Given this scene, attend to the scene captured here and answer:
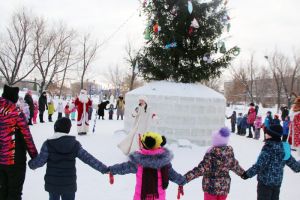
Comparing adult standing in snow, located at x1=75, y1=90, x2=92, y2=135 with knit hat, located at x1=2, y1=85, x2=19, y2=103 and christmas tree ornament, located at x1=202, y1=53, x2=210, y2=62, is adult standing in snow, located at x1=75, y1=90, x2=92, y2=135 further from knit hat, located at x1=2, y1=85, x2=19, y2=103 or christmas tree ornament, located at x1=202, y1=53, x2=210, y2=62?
knit hat, located at x1=2, y1=85, x2=19, y2=103

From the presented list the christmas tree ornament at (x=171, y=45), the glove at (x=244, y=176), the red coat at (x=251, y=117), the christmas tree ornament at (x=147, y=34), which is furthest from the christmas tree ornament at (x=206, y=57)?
the glove at (x=244, y=176)

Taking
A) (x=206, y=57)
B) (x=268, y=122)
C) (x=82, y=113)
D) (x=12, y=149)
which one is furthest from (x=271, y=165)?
(x=268, y=122)

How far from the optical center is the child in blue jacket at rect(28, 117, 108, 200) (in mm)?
4523

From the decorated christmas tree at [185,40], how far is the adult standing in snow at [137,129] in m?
4.22

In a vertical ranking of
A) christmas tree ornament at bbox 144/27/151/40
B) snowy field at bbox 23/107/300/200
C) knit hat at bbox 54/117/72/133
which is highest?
christmas tree ornament at bbox 144/27/151/40

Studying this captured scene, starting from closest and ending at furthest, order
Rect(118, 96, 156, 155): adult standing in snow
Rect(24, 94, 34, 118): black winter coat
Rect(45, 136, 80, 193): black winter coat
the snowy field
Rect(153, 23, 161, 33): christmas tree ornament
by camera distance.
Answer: Rect(45, 136, 80, 193): black winter coat
the snowy field
Rect(118, 96, 156, 155): adult standing in snow
Rect(153, 23, 161, 33): christmas tree ornament
Rect(24, 94, 34, 118): black winter coat

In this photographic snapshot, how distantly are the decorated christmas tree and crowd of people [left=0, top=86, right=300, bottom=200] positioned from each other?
8286 mm

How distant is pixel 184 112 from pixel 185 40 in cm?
291

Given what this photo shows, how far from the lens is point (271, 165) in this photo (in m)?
5.04

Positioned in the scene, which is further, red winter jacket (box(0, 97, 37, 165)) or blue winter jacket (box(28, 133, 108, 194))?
red winter jacket (box(0, 97, 37, 165))

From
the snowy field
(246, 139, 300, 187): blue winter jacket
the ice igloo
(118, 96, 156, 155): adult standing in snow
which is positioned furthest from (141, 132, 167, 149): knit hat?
the ice igloo

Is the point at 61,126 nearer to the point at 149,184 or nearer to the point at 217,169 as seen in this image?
the point at 149,184

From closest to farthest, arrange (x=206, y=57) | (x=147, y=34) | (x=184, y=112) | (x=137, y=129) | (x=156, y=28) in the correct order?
(x=137, y=129) → (x=184, y=112) → (x=156, y=28) → (x=206, y=57) → (x=147, y=34)

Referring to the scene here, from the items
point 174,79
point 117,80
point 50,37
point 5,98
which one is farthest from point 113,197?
point 117,80
